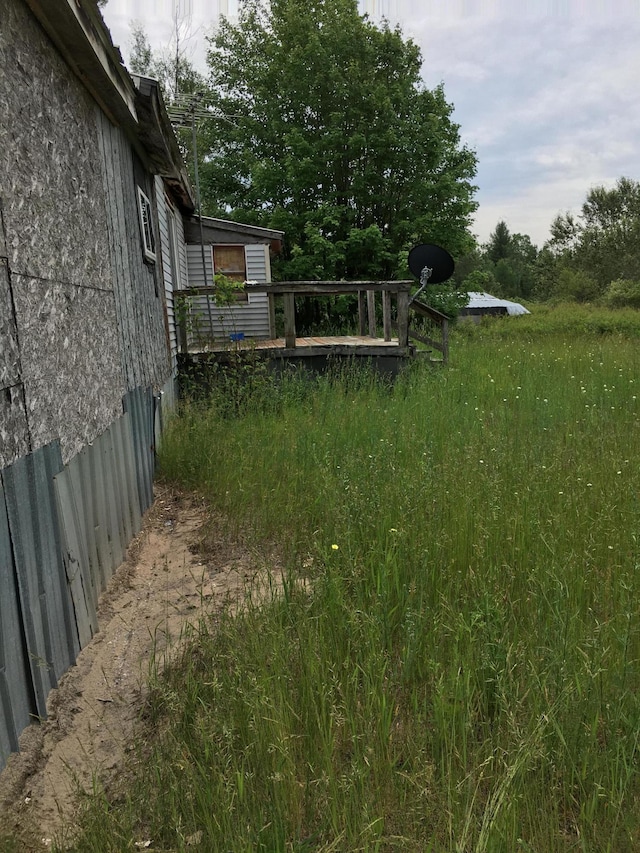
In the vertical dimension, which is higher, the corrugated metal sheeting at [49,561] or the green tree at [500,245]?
the green tree at [500,245]

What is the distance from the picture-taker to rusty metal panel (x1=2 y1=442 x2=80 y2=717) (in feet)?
8.06

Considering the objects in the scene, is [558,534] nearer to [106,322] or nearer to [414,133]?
[106,322]

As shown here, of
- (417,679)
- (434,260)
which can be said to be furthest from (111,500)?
(434,260)

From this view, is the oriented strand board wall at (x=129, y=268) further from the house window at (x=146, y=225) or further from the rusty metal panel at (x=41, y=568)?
the rusty metal panel at (x=41, y=568)

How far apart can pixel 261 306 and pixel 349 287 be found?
5.02 metres

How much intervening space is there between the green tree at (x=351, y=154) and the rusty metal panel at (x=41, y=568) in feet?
53.2

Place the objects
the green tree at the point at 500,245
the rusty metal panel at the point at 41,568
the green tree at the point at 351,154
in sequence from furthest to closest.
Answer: the green tree at the point at 500,245, the green tree at the point at 351,154, the rusty metal panel at the point at 41,568

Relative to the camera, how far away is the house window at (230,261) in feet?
47.1

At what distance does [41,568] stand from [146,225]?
5741mm

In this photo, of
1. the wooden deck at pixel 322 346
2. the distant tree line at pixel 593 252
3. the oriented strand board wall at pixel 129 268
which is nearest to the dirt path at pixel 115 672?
the oriented strand board wall at pixel 129 268

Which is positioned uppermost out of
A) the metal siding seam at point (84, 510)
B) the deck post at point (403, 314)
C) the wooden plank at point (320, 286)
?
the wooden plank at point (320, 286)

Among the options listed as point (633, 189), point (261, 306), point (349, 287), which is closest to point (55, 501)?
point (349, 287)

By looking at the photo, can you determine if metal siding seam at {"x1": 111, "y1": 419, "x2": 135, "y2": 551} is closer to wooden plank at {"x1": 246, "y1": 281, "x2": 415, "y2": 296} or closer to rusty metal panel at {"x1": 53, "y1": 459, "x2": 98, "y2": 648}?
rusty metal panel at {"x1": 53, "y1": 459, "x2": 98, "y2": 648}

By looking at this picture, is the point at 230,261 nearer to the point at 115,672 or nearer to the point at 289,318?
the point at 289,318
